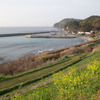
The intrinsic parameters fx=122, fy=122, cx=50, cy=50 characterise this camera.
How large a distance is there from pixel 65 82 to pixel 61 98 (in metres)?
0.72

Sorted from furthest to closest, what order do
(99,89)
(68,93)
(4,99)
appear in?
(4,99) → (68,93) → (99,89)

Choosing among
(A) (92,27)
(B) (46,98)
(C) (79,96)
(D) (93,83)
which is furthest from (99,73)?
(A) (92,27)

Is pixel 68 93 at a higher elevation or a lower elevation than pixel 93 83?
lower

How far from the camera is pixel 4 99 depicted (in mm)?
6703

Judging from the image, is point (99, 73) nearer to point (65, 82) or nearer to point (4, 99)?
point (65, 82)

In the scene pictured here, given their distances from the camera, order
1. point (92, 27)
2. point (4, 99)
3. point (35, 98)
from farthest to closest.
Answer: point (92, 27), point (4, 99), point (35, 98)

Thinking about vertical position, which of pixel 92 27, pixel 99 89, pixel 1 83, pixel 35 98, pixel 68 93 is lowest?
pixel 1 83

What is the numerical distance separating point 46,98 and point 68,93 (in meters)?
0.91

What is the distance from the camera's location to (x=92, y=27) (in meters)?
104

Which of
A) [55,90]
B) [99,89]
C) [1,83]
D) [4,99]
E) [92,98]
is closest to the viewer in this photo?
[92,98]

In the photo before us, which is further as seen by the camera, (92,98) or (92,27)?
(92,27)

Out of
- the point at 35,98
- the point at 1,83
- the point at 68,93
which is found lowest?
the point at 1,83

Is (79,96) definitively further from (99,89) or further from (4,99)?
Result: (4,99)

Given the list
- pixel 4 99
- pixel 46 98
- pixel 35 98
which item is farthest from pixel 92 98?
pixel 4 99
